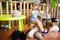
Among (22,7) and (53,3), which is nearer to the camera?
(53,3)

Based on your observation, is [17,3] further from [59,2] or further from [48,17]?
[59,2]

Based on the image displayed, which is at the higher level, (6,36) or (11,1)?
(11,1)

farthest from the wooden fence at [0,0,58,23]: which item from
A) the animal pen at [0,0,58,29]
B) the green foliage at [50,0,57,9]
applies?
the green foliage at [50,0,57,9]

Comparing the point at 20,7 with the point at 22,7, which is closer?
the point at 20,7

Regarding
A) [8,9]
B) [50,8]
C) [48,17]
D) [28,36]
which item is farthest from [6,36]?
[50,8]

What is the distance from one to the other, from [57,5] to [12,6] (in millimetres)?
1716

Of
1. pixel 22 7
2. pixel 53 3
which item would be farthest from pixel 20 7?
pixel 53 3

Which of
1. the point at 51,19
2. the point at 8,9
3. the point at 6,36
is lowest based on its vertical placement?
the point at 6,36

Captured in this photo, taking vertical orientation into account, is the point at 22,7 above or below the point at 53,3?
below

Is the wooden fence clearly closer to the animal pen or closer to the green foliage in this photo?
the animal pen

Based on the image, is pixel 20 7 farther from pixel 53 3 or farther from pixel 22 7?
pixel 53 3

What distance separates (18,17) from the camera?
3.82 m

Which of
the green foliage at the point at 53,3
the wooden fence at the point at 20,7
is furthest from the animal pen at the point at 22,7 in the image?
the green foliage at the point at 53,3

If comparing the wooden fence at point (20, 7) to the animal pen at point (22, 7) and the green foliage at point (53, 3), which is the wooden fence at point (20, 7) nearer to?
the animal pen at point (22, 7)
